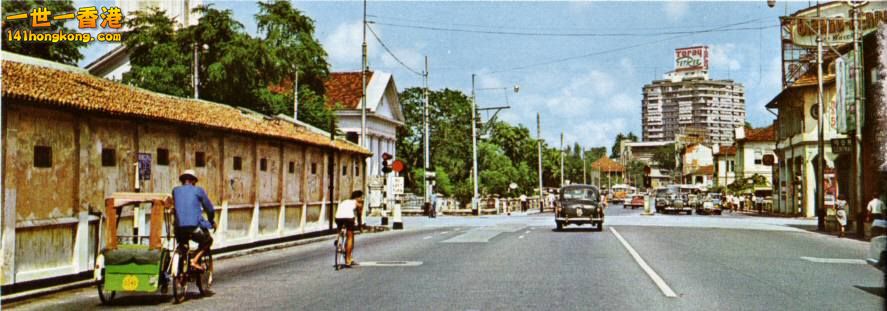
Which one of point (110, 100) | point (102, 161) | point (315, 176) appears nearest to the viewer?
point (102, 161)

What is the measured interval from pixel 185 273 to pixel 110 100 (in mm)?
6942

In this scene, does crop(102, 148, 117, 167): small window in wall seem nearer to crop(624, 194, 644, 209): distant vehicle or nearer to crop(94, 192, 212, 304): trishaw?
crop(94, 192, 212, 304): trishaw

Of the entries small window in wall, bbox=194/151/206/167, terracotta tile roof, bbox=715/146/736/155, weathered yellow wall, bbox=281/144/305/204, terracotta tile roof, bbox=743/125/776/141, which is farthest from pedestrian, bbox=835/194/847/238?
terracotta tile roof, bbox=715/146/736/155

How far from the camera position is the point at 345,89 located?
238 feet

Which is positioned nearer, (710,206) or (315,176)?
(315,176)

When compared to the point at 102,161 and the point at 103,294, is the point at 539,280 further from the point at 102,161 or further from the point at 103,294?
the point at 102,161

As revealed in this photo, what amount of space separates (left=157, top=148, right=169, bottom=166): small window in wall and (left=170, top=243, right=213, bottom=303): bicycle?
24.4 ft

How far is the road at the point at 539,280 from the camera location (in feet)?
37.9

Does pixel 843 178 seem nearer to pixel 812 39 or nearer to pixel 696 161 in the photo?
pixel 812 39

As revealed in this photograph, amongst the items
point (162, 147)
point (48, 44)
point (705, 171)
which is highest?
point (48, 44)

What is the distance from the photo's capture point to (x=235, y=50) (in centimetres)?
4819

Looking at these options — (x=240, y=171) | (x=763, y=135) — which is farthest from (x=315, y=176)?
(x=763, y=135)

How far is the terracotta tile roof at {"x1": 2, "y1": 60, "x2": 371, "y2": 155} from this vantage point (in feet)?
48.3

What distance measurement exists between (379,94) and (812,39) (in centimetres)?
3218
